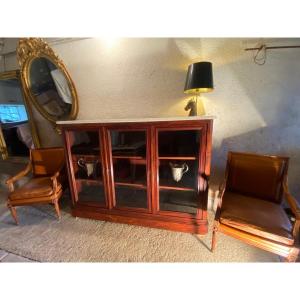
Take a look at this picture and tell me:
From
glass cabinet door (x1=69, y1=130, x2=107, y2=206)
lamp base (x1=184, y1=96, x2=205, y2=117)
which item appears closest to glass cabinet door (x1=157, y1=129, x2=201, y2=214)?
lamp base (x1=184, y1=96, x2=205, y2=117)

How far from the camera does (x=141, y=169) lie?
169 centimetres

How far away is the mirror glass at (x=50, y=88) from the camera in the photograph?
198 cm

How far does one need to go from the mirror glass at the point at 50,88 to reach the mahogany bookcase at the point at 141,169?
0.66m

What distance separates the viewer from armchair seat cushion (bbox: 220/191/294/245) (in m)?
1.12

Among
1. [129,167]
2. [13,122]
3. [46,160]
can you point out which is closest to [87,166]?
[129,167]

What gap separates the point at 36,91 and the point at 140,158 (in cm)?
178

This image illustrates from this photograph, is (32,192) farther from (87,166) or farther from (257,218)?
(257,218)

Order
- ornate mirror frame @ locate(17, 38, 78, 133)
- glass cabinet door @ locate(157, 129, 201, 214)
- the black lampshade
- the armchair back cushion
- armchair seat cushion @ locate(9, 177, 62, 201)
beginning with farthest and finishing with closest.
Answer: the armchair back cushion
ornate mirror frame @ locate(17, 38, 78, 133)
armchair seat cushion @ locate(9, 177, 62, 201)
glass cabinet door @ locate(157, 129, 201, 214)
the black lampshade

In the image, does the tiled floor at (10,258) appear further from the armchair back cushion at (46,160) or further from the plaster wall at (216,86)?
the plaster wall at (216,86)

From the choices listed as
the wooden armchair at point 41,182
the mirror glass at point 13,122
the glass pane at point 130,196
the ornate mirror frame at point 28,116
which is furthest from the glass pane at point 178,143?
the mirror glass at point 13,122

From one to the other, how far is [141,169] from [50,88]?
1.65m

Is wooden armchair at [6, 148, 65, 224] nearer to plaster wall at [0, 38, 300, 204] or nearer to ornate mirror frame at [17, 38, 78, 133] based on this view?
ornate mirror frame at [17, 38, 78, 133]

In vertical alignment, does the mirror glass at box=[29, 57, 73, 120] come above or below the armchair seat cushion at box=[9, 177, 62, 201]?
above
